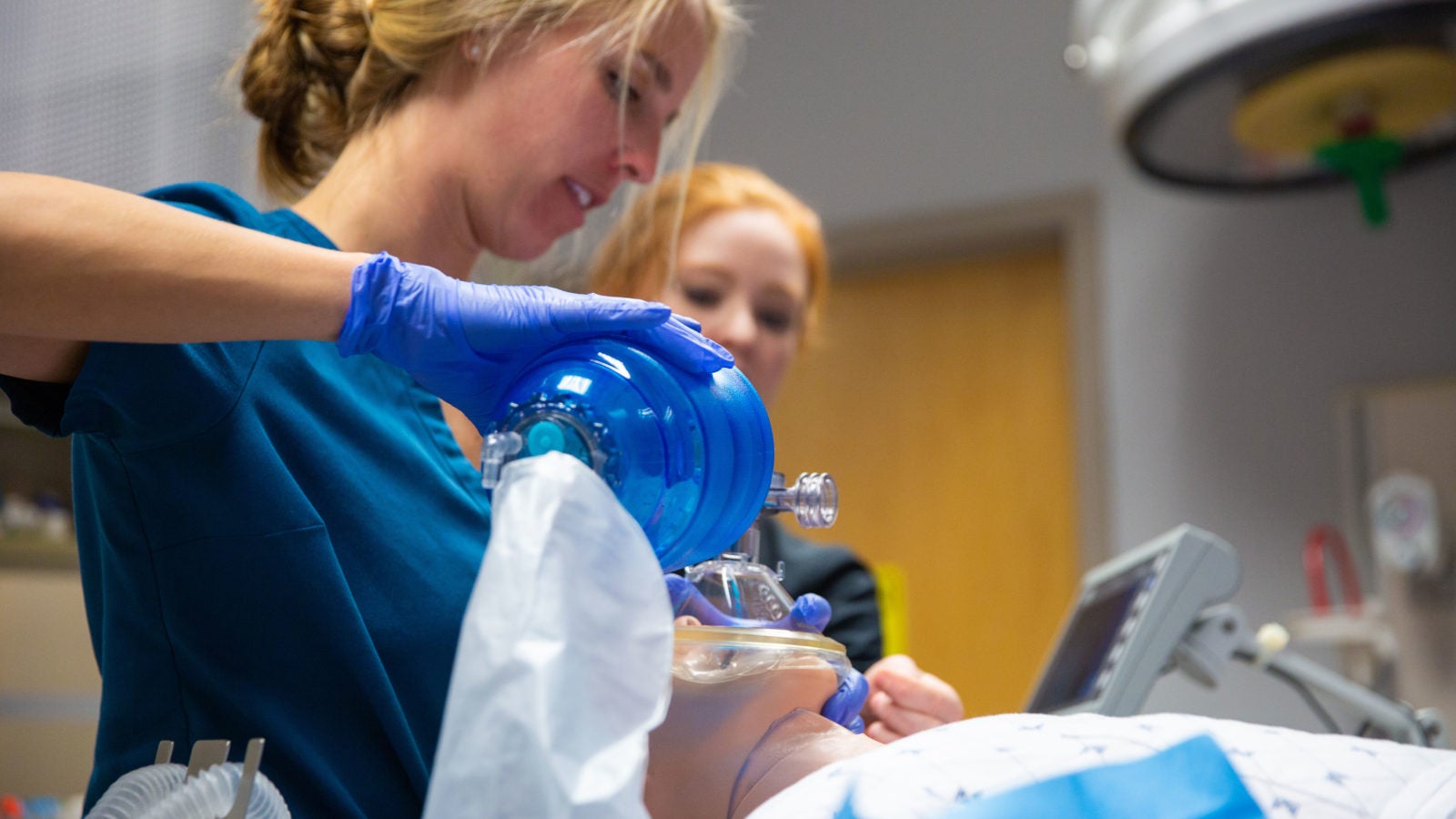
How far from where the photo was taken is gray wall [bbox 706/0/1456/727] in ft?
9.03

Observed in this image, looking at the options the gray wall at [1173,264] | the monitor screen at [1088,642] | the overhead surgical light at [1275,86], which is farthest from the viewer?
the gray wall at [1173,264]

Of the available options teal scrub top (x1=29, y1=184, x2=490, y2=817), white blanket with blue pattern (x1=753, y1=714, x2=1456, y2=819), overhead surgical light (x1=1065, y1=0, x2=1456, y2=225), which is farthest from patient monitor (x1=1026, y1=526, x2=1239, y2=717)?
overhead surgical light (x1=1065, y1=0, x2=1456, y2=225)

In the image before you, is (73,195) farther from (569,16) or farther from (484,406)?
(569,16)

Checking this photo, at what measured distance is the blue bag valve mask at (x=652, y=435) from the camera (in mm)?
668

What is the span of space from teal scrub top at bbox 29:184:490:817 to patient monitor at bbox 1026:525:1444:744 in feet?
2.28

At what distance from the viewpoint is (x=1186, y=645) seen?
1.35m

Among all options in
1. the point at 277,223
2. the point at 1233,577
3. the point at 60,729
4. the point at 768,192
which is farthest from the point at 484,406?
the point at 60,729

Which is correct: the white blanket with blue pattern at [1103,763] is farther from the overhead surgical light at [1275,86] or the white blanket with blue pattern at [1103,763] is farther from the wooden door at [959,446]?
the wooden door at [959,446]

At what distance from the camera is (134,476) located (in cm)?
77

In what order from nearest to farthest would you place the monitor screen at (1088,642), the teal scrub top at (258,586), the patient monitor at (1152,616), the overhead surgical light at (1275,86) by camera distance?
the teal scrub top at (258,586), the patient monitor at (1152,616), the monitor screen at (1088,642), the overhead surgical light at (1275,86)

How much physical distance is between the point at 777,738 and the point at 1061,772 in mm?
225

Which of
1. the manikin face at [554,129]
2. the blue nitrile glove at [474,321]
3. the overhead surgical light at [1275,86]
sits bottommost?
the blue nitrile glove at [474,321]

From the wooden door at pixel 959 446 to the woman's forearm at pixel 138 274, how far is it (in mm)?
2576

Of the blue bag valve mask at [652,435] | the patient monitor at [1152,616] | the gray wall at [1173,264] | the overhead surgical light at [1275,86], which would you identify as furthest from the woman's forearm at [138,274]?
the gray wall at [1173,264]
